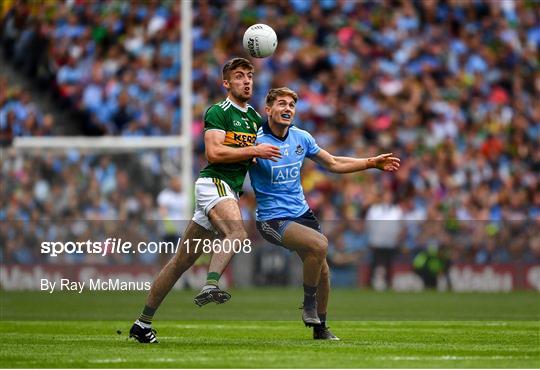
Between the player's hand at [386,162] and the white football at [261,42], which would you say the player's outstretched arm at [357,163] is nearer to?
the player's hand at [386,162]

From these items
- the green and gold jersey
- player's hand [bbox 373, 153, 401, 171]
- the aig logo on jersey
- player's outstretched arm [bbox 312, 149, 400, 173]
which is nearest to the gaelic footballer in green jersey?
the green and gold jersey

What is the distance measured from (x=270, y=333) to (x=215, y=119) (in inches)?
112

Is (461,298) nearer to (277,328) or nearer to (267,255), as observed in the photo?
(267,255)

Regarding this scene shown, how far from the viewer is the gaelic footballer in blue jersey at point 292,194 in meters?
11.9

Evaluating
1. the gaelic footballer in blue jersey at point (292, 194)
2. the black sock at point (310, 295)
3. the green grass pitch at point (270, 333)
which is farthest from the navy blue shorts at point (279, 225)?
the green grass pitch at point (270, 333)

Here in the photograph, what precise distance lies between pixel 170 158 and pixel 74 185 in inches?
73.3

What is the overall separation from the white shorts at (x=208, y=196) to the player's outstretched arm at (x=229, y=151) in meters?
0.27

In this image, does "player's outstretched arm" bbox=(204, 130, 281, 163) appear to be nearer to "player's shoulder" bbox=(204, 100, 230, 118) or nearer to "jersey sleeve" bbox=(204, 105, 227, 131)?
"jersey sleeve" bbox=(204, 105, 227, 131)

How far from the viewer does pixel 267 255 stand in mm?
24609

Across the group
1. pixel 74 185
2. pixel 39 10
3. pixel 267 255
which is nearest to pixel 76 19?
pixel 39 10

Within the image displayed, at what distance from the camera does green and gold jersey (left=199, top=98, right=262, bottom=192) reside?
38.0 ft

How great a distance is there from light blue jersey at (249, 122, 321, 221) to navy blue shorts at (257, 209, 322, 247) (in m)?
0.04

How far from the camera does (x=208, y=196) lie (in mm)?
11570
